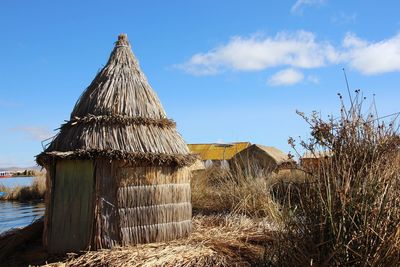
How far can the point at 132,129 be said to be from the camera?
829 centimetres

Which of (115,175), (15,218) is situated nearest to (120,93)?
(115,175)

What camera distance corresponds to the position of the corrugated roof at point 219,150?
34469mm

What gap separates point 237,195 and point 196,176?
336 centimetres

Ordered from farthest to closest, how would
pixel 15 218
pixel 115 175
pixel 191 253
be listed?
pixel 15 218, pixel 115 175, pixel 191 253

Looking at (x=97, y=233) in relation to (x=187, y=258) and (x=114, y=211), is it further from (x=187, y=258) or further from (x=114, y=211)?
(x=187, y=258)

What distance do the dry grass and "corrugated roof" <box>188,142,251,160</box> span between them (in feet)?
35.6

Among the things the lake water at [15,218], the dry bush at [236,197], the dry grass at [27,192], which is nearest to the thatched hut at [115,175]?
the dry bush at [236,197]

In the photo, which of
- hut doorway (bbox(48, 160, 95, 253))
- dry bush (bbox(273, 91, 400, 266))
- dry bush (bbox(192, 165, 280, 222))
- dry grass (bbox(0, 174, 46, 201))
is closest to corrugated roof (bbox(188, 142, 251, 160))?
dry grass (bbox(0, 174, 46, 201))

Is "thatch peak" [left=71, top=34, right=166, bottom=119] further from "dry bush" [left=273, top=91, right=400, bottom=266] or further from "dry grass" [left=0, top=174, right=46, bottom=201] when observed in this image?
"dry grass" [left=0, top=174, right=46, bottom=201]

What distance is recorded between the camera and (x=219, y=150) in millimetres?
35719

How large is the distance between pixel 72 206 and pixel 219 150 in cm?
2785

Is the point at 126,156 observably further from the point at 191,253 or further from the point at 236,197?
the point at 236,197

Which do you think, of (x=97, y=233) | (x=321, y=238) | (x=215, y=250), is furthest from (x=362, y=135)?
(x=97, y=233)

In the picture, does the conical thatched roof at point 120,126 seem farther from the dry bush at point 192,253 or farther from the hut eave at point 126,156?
the dry bush at point 192,253
